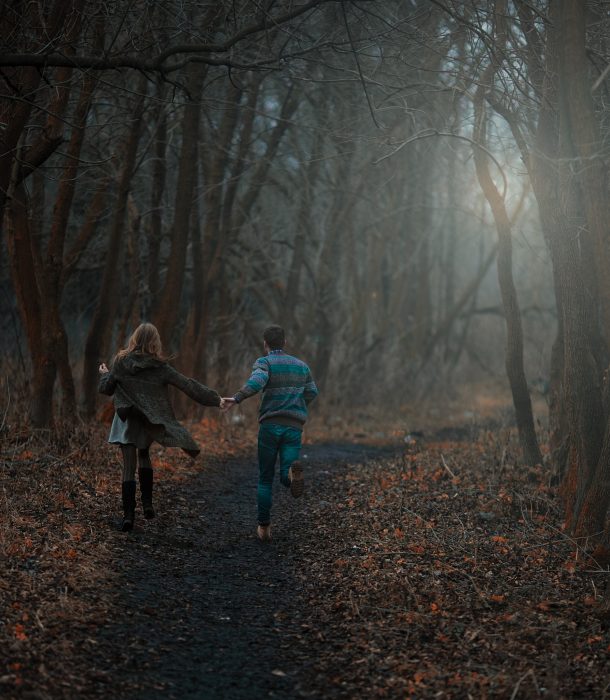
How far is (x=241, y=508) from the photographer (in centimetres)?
955

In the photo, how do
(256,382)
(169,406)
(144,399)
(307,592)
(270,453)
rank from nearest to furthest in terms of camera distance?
(307,592), (256,382), (144,399), (270,453), (169,406)

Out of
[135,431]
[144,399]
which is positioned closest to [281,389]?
[144,399]

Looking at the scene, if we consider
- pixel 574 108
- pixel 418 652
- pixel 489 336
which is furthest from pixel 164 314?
pixel 489 336

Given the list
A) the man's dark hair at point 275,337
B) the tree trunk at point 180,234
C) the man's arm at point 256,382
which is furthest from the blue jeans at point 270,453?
the tree trunk at point 180,234

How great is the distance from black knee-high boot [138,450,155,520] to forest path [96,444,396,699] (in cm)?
12

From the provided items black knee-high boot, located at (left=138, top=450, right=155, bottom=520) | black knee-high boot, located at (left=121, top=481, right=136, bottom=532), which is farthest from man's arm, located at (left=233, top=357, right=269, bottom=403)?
black knee-high boot, located at (left=121, top=481, right=136, bottom=532)

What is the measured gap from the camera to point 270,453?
7.91 meters

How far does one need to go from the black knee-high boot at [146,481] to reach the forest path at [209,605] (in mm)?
119

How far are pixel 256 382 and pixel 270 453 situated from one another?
26.6 inches

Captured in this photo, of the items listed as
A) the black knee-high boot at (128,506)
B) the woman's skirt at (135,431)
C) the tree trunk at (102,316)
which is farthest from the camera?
the tree trunk at (102,316)

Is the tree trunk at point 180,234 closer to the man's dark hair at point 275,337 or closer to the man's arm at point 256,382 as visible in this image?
the man's dark hair at point 275,337

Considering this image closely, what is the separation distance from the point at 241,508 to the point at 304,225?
33.2 ft

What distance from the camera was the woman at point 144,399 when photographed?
7750 millimetres

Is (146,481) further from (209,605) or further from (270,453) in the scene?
(209,605)
